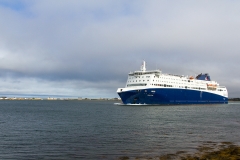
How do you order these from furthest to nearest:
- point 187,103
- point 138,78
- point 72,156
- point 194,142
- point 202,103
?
point 202,103 → point 187,103 → point 138,78 → point 194,142 → point 72,156

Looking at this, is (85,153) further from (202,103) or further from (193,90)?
(202,103)

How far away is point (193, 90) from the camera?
8475cm

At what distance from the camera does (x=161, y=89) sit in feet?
229

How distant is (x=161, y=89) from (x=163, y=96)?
2196 mm

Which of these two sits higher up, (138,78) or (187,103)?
(138,78)

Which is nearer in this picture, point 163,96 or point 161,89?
point 161,89

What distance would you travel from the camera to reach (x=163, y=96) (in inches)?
2773

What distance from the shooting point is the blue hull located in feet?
217

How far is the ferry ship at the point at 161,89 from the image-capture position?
66312mm

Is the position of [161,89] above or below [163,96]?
above

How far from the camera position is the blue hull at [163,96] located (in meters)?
66.2

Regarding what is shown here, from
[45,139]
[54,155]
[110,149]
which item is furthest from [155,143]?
[45,139]

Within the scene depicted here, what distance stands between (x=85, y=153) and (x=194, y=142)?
27.2 feet

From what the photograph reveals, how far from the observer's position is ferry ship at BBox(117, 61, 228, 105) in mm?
66312
